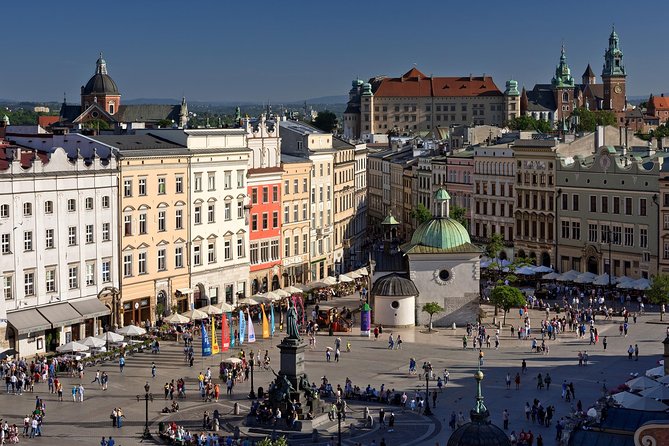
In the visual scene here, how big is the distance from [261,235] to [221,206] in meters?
6.46

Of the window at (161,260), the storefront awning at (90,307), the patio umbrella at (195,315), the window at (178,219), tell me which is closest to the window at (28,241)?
the storefront awning at (90,307)

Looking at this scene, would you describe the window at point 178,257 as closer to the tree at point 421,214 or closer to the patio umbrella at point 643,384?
the patio umbrella at point 643,384

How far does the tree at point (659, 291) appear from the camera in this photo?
284 feet

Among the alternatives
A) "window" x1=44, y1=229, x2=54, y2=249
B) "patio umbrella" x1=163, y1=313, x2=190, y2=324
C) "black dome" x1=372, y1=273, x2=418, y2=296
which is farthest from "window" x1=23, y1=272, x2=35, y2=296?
"black dome" x1=372, y1=273, x2=418, y2=296

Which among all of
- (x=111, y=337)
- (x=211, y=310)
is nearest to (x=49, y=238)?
(x=111, y=337)

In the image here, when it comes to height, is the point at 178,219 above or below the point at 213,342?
above

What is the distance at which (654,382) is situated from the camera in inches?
1955

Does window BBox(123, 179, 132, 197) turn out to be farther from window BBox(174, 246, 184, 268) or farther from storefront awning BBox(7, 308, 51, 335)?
storefront awning BBox(7, 308, 51, 335)

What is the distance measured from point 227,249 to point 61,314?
A: 66.0ft

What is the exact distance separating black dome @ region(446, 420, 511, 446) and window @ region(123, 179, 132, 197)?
184ft

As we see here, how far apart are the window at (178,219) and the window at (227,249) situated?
5.24 meters

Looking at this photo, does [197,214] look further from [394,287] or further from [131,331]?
[131,331]

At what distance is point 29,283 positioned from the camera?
238 feet

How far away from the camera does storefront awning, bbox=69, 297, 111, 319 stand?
75.0 m
